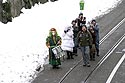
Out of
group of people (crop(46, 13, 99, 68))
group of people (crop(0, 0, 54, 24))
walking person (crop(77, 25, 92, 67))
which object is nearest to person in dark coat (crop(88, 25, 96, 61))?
group of people (crop(46, 13, 99, 68))

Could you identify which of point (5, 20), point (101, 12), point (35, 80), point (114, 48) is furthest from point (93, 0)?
point (35, 80)

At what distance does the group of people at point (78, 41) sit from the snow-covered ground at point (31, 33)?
1.18m

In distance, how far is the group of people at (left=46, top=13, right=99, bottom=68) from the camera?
52.1 feet

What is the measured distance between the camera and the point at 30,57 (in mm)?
17109

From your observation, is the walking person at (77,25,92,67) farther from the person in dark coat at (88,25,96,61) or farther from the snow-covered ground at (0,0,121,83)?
the snow-covered ground at (0,0,121,83)

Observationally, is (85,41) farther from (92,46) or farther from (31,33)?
(31,33)

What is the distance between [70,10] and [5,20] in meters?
7.93

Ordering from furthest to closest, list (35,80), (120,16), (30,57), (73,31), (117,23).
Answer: (120,16) < (117,23) < (73,31) < (30,57) < (35,80)

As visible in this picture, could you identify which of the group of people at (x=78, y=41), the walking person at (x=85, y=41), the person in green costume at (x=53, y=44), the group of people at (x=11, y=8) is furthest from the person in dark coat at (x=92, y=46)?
the group of people at (x=11, y=8)

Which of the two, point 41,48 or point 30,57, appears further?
point 41,48

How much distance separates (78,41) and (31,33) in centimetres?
599

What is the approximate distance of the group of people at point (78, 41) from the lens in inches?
625

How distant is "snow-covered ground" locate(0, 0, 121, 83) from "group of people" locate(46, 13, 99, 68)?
1.18 m

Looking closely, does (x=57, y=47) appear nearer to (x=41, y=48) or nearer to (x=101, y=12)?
(x=41, y=48)
